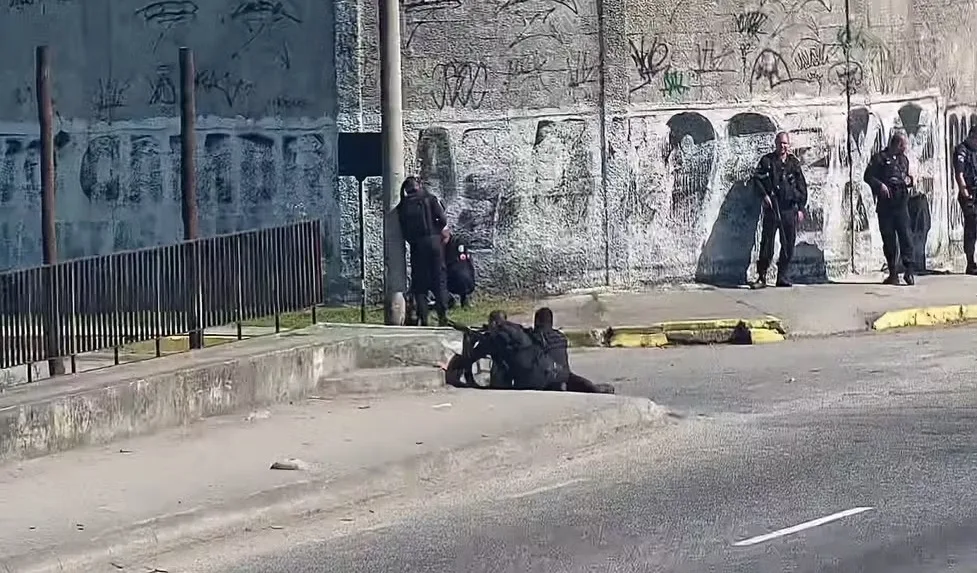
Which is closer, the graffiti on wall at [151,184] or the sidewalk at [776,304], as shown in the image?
the sidewalk at [776,304]

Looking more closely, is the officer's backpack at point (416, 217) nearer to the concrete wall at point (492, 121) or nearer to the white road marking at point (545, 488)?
the concrete wall at point (492, 121)

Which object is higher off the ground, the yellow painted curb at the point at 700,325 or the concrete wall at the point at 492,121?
the concrete wall at the point at 492,121

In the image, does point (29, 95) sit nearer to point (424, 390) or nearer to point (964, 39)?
point (424, 390)

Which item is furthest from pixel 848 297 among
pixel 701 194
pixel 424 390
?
pixel 424 390

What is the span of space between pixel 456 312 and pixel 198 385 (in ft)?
23.7

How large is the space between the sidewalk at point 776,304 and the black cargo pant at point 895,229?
338 mm

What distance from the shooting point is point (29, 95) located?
20.8m

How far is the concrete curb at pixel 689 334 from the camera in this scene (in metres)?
→ 17.6

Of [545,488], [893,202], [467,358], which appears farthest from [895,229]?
[545,488]

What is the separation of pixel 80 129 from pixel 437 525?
1242cm

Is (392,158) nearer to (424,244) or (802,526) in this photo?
(424,244)

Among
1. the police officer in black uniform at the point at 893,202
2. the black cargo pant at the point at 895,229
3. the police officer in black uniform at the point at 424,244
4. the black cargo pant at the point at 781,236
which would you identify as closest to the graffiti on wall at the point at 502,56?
the police officer in black uniform at the point at 424,244

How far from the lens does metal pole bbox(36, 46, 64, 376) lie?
11.1 m

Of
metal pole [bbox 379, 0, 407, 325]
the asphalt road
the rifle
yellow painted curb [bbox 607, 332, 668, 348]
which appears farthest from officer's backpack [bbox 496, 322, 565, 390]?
yellow painted curb [bbox 607, 332, 668, 348]
